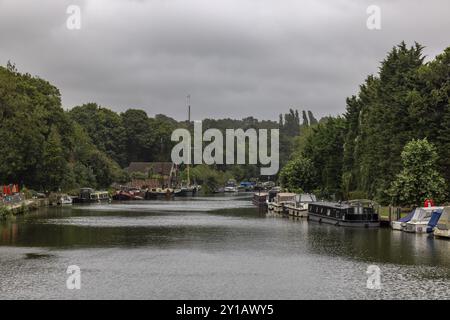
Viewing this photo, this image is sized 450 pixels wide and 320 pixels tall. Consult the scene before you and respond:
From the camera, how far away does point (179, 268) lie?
46.6 metres

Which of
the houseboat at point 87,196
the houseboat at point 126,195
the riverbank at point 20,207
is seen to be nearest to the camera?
the riverbank at point 20,207

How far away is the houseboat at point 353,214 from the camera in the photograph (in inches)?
2992

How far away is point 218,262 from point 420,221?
2653 cm

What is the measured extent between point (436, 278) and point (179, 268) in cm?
1603

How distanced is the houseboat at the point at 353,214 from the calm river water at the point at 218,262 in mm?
2224

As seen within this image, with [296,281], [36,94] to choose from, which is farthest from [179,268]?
[36,94]

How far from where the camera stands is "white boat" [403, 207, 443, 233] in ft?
222

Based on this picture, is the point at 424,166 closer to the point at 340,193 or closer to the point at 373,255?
the point at 373,255

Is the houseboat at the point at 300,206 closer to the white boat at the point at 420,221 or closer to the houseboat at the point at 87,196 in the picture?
the white boat at the point at 420,221

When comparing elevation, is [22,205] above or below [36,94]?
below

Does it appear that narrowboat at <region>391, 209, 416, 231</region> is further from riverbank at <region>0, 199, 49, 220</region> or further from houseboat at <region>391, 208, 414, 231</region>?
riverbank at <region>0, 199, 49, 220</region>

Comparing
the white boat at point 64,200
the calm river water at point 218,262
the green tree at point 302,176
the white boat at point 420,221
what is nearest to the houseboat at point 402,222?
the white boat at point 420,221

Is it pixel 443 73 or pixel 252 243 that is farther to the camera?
pixel 443 73
